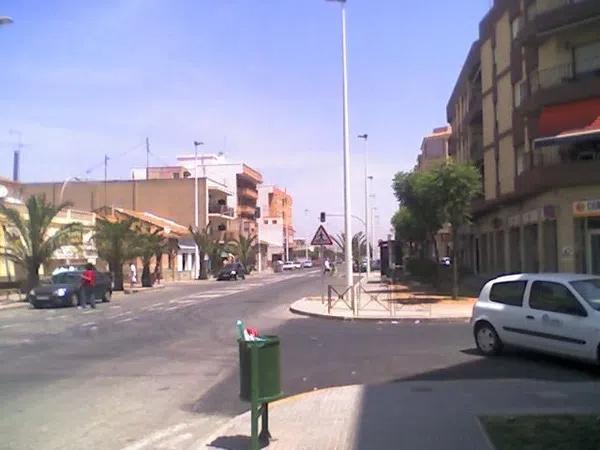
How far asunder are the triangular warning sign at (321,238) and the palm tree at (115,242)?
1886 centimetres

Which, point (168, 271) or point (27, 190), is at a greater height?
point (27, 190)

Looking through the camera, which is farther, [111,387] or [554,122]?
[554,122]

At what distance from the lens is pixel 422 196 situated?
30.6 meters

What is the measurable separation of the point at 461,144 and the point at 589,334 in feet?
164

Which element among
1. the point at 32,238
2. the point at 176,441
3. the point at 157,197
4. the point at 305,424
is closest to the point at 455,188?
the point at 32,238

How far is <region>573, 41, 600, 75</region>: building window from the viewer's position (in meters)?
30.5

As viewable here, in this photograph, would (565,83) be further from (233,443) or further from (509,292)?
(233,443)

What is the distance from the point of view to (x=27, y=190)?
8631 centimetres

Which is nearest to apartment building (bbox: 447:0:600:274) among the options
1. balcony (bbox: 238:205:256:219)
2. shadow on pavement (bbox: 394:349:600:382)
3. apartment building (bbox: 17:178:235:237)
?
shadow on pavement (bbox: 394:349:600:382)

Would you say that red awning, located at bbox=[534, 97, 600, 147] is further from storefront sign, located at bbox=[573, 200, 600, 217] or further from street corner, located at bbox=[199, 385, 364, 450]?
street corner, located at bbox=[199, 385, 364, 450]

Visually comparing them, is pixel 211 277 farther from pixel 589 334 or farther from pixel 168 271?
pixel 589 334

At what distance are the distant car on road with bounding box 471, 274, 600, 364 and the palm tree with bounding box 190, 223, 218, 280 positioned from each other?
56.0 metres

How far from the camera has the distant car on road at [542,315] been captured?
1164 centimetres

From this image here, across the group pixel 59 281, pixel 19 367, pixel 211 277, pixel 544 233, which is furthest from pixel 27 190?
pixel 19 367
